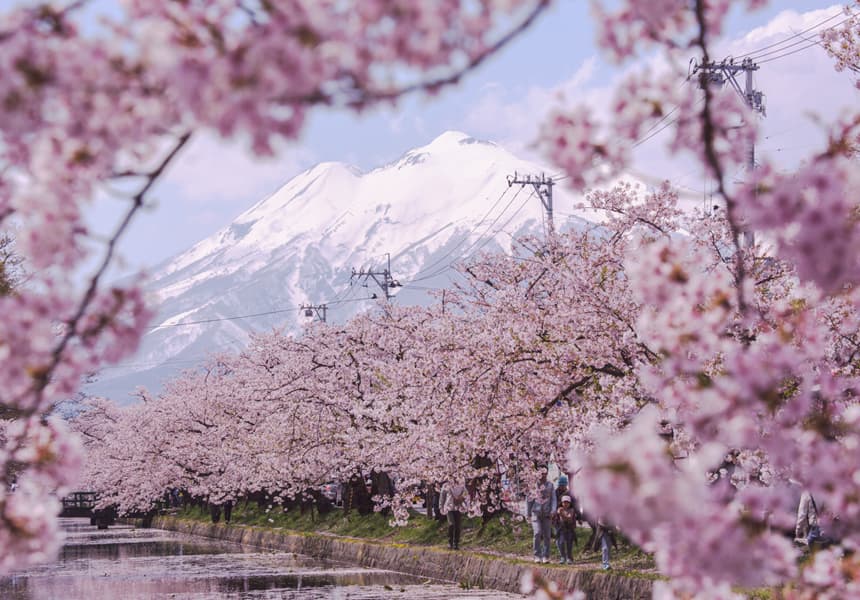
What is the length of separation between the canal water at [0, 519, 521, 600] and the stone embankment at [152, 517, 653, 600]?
0.35 metres

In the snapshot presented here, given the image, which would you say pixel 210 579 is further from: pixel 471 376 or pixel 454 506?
→ pixel 471 376

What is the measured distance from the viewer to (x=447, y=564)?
24.4 metres

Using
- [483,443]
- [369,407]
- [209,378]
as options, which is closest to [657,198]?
[483,443]

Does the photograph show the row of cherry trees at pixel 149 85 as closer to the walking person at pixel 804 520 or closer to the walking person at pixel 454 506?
the walking person at pixel 804 520

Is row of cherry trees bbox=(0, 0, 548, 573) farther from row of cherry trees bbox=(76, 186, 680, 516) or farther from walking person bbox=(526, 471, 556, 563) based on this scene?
walking person bbox=(526, 471, 556, 563)

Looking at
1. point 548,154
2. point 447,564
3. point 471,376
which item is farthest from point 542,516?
point 548,154

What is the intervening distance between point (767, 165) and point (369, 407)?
28445 millimetres

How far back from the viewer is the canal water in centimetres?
2281

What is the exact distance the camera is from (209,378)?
64.0m

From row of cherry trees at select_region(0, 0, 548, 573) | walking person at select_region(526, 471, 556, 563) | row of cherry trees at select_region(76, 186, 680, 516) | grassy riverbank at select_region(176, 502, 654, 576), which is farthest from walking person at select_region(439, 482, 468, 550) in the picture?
row of cherry trees at select_region(0, 0, 548, 573)

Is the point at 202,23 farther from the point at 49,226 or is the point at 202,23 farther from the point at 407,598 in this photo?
the point at 407,598

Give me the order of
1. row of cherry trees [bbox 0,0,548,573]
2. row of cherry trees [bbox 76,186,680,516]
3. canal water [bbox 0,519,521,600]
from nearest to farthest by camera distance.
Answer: row of cherry trees [bbox 0,0,548,573], row of cherry trees [bbox 76,186,680,516], canal water [bbox 0,519,521,600]

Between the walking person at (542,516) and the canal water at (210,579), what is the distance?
3.24 feet

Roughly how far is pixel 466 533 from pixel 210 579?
5661 mm
